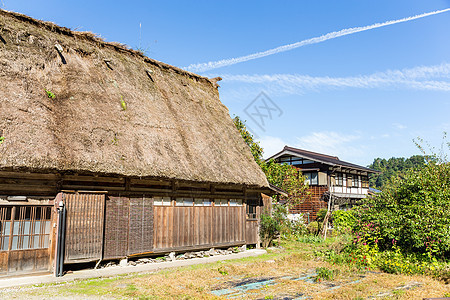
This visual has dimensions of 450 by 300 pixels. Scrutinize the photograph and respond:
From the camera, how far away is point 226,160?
13.9 meters

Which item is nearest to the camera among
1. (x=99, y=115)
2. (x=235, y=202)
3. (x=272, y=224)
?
(x=99, y=115)

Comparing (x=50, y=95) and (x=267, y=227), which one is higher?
(x=50, y=95)

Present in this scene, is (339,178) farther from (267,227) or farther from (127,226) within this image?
(127,226)

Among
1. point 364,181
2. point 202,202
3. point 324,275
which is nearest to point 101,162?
point 202,202

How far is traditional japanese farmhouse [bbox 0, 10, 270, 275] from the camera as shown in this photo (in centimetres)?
894

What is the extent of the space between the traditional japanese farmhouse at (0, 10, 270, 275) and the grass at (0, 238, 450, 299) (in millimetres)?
1606

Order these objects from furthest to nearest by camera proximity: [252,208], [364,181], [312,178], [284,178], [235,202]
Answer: [364,181] < [312,178] < [284,178] < [252,208] < [235,202]

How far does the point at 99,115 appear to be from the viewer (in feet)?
35.8

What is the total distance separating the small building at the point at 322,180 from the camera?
28500mm

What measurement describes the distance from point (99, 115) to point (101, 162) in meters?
1.98

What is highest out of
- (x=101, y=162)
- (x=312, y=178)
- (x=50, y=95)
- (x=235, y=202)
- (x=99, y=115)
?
(x=50, y=95)

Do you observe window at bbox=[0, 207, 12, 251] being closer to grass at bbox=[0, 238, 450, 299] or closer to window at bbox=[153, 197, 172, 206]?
grass at bbox=[0, 238, 450, 299]

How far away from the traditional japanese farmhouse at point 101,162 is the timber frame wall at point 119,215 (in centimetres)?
3

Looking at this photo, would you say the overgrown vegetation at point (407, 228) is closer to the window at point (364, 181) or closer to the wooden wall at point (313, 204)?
the wooden wall at point (313, 204)
